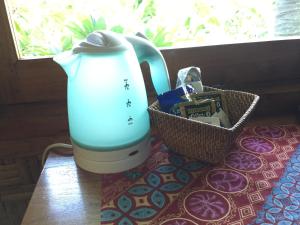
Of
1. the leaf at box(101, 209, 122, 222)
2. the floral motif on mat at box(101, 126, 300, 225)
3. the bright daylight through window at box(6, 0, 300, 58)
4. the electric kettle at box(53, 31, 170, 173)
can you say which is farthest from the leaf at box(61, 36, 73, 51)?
the leaf at box(101, 209, 122, 222)

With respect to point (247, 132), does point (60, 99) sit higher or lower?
higher

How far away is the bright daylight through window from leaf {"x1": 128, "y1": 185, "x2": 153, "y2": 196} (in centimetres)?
43

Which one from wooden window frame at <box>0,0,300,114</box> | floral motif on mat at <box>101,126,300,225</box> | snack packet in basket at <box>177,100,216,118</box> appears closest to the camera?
floral motif on mat at <box>101,126,300,225</box>

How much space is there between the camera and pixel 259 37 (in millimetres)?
897

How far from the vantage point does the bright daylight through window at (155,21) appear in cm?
83

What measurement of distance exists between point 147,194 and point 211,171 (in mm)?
153

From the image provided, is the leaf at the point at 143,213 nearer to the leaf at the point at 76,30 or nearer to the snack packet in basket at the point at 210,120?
the snack packet in basket at the point at 210,120

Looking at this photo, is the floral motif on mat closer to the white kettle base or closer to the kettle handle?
the white kettle base

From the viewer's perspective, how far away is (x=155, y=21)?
0.87 meters

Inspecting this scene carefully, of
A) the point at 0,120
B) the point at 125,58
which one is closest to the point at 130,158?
the point at 125,58

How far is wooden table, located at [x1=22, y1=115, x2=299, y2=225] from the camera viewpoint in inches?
22.1

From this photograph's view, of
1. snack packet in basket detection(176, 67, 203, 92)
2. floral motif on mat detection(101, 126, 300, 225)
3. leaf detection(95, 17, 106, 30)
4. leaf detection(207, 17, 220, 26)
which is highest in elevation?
leaf detection(95, 17, 106, 30)

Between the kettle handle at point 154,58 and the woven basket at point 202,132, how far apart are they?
6cm

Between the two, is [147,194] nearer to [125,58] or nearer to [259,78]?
[125,58]
